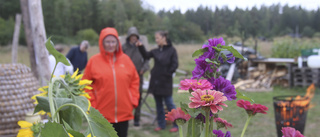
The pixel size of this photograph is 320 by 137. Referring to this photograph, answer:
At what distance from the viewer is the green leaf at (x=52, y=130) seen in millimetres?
472

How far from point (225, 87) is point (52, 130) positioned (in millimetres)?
382

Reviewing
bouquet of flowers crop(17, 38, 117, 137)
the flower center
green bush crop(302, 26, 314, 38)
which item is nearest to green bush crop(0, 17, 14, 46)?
green bush crop(302, 26, 314, 38)

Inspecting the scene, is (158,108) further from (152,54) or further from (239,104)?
(239,104)

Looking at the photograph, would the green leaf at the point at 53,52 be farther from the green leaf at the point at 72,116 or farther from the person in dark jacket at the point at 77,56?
the person in dark jacket at the point at 77,56

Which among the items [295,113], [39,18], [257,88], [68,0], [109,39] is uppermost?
[68,0]

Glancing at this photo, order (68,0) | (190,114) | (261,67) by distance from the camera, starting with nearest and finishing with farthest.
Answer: (190,114)
(261,67)
(68,0)

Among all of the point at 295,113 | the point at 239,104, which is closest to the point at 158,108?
the point at 295,113

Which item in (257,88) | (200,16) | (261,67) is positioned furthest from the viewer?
(261,67)

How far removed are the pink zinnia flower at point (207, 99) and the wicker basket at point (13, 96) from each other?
6.15ft

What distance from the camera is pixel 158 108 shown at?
4.75 m

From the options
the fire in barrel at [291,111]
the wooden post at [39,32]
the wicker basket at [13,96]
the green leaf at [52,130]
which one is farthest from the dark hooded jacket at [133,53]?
the green leaf at [52,130]

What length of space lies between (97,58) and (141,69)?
2.21 meters

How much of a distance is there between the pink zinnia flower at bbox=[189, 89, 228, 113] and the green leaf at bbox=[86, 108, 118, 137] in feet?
0.58

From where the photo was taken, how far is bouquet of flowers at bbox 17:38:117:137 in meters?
0.50
